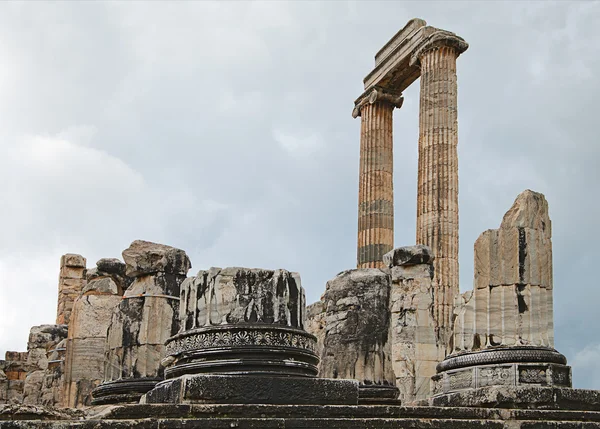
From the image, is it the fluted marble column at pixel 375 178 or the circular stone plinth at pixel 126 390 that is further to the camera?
the fluted marble column at pixel 375 178

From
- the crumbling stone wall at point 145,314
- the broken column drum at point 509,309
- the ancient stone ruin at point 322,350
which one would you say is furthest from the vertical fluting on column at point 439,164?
the broken column drum at point 509,309

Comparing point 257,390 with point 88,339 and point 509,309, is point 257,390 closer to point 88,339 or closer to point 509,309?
point 509,309

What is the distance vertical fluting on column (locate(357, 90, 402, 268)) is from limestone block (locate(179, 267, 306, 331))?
1974cm

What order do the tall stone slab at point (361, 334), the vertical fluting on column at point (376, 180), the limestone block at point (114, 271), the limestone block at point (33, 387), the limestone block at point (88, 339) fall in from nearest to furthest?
1. the tall stone slab at point (361, 334)
2. the limestone block at point (88, 339)
3. the limestone block at point (114, 271)
4. the limestone block at point (33, 387)
5. the vertical fluting on column at point (376, 180)

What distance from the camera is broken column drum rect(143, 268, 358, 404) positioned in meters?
7.64

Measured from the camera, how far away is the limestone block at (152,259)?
1150 cm

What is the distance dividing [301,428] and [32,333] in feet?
54.2

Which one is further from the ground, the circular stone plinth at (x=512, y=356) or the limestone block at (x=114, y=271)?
the limestone block at (x=114, y=271)

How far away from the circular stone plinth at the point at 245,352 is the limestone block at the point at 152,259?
3.04 m

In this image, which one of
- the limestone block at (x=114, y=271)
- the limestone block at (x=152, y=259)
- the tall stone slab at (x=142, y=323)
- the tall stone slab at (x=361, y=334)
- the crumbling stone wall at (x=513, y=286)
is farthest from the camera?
the limestone block at (x=114, y=271)

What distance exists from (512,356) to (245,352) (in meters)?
3.25

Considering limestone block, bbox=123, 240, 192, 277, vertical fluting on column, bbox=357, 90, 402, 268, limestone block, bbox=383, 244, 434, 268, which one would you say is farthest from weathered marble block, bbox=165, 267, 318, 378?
vertical fluting on column, bbox=357, 90, 402, 268

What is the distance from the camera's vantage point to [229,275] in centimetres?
860

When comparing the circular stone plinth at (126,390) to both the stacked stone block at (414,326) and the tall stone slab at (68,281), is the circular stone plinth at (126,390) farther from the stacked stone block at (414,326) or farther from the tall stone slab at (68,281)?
the tall stone slab at (68,281)
